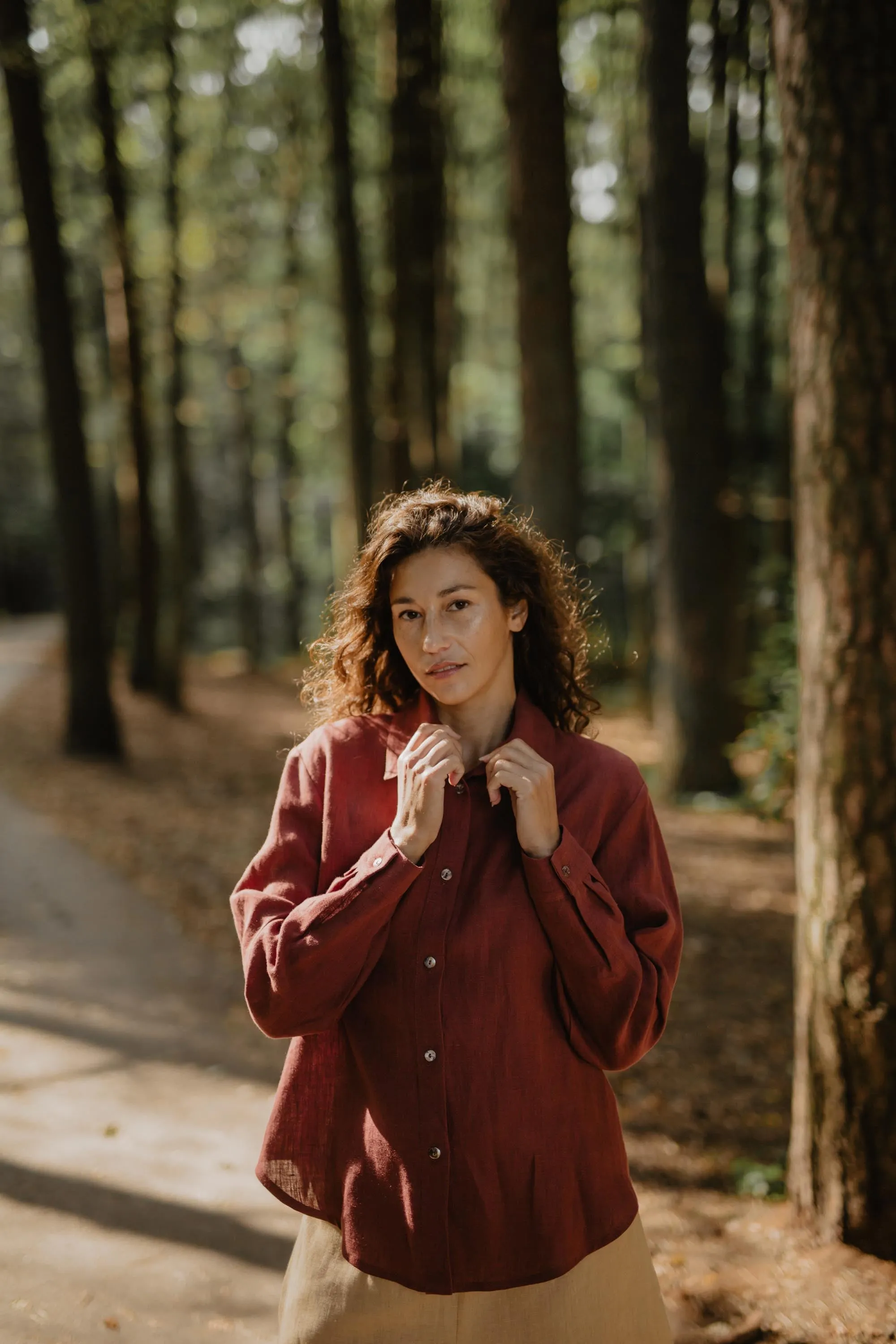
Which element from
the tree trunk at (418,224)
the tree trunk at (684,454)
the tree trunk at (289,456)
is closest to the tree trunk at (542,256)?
the tree trunk at (684,454)

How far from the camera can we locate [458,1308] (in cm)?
228

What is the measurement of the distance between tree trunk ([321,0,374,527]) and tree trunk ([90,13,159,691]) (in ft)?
11.1

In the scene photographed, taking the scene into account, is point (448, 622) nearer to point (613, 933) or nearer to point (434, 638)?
point (434, 638)

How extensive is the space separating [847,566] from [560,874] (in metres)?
2.10

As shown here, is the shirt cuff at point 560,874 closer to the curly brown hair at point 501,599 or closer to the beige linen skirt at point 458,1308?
the curly brown hair at point 501,599

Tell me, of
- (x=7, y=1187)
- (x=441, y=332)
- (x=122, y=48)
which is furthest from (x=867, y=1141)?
(x=441, y=332)

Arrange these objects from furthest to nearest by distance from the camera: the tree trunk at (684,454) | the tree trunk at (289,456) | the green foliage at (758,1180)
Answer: the tree trunk at (289,456)
the tree trunk at (684,454)
the green foliage at (758,1180)

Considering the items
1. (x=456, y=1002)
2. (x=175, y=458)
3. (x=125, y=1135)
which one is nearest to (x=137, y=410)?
(x=175, y=458)

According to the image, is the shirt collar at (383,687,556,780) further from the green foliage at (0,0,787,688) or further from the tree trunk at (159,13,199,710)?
the tree trunk at (159,13,199,710)

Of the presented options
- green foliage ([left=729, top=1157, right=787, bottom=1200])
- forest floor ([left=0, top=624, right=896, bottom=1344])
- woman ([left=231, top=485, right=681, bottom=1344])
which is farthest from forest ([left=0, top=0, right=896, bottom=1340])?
woman ([left=231, top=485, right=681, bottom=1344])

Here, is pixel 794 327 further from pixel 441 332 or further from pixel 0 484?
pixel 0 484

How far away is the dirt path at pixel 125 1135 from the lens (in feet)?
13.2

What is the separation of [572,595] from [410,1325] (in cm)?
175

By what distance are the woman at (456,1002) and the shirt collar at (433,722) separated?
0.03 ft
